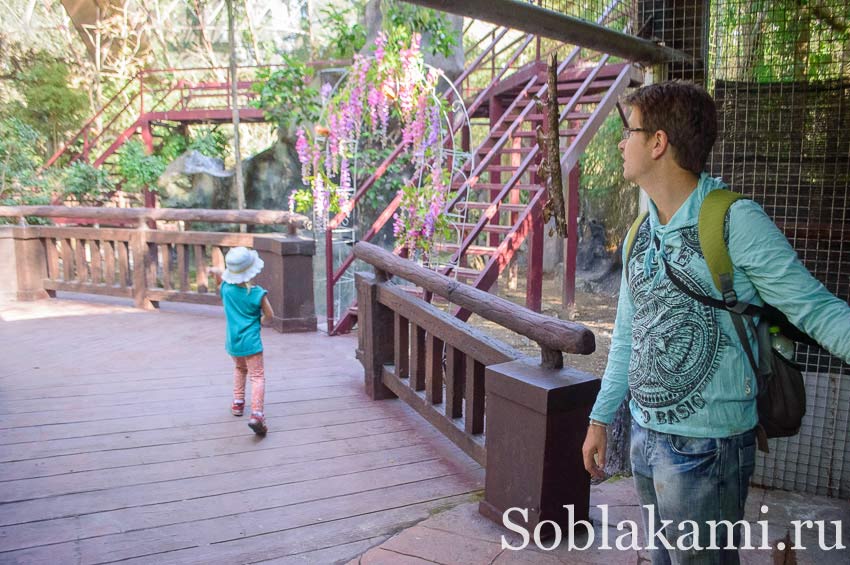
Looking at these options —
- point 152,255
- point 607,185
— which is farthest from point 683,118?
point 607,185

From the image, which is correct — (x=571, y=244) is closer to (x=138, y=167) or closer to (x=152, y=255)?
(x=152, y=255)

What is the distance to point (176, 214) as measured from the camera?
20.5ft

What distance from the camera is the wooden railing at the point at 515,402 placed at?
2406 mm

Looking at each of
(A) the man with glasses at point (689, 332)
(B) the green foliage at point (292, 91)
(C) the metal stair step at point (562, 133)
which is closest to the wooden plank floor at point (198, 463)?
(A) the man with glasses at point (689, 332)

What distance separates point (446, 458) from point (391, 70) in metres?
3.46

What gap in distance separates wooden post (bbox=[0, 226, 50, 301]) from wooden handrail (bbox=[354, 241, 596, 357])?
15.6 feet

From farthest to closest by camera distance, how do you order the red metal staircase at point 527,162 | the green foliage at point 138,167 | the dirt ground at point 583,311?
the green foliage at point 138,167, the dirt ground at point 583,311, the red metal staircase at point 527,162

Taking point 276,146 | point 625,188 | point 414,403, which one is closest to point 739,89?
point 414,403

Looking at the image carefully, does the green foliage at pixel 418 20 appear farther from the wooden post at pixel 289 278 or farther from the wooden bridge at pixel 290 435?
the wooden bridge at pixel 290 435

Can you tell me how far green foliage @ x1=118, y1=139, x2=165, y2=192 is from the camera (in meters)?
15.3

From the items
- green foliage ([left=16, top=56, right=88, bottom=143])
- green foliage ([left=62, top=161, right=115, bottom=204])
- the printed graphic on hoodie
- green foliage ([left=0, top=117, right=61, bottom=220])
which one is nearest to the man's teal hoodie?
the printed graphic on hoodie

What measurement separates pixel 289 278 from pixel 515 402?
3.63m

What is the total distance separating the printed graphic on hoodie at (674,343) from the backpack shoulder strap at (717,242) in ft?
0.10

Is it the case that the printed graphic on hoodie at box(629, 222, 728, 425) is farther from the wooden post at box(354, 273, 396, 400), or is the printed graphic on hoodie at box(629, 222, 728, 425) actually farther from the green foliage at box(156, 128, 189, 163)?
the green foliage at box(156, 128, 189, 163)
